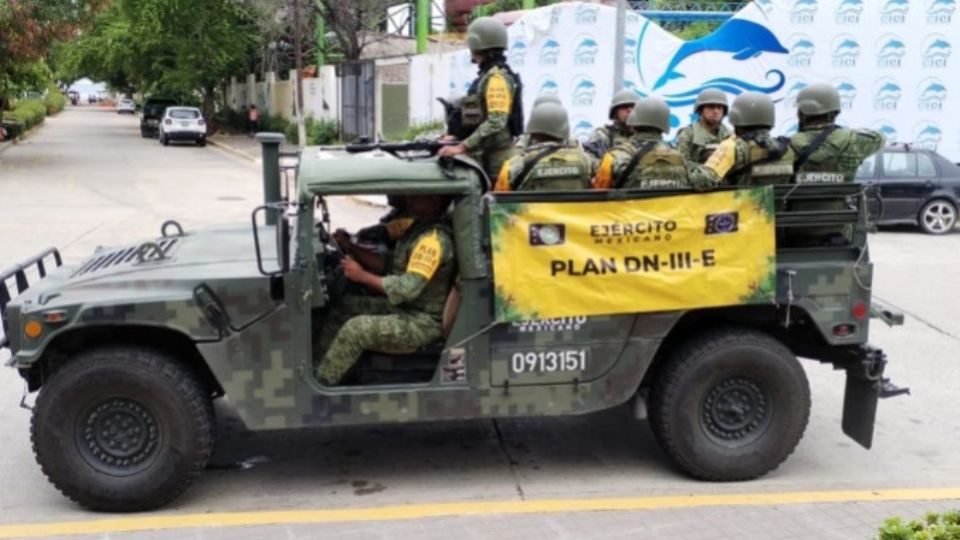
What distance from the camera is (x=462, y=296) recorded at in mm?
4773

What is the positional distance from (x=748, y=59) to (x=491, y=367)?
16.1 m

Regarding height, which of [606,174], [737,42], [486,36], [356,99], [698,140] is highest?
[737,42]

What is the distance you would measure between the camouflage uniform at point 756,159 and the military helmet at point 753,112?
58 mm

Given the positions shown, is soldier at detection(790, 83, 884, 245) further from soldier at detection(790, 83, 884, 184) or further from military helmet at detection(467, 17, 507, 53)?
military helmet at detection(467, 17, 507, 53)

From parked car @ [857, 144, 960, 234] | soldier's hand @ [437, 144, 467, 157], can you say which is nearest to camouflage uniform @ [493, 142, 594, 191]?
soldier's hand @ [437, 144, 467, 157]

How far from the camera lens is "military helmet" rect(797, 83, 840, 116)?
5370 millimetres

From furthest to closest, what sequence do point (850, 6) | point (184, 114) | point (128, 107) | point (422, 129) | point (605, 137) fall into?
1. point (128, 107)
2. point (184, 114)
3. point (422, 129)
4. point (850, 6)
5. point (605, 137)

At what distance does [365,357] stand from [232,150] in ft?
103

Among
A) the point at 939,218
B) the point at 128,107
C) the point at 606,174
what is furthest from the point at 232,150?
the point at 128,107

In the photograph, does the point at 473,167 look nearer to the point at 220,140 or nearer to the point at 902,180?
the point at 902,180

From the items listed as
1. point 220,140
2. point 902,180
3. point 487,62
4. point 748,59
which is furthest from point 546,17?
point 220,140

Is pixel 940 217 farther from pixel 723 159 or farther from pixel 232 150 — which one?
pixel 232 150

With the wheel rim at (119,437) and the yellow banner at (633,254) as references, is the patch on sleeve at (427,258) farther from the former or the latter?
the wheel rim at (119,437)

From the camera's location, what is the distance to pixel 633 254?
4.86 m
